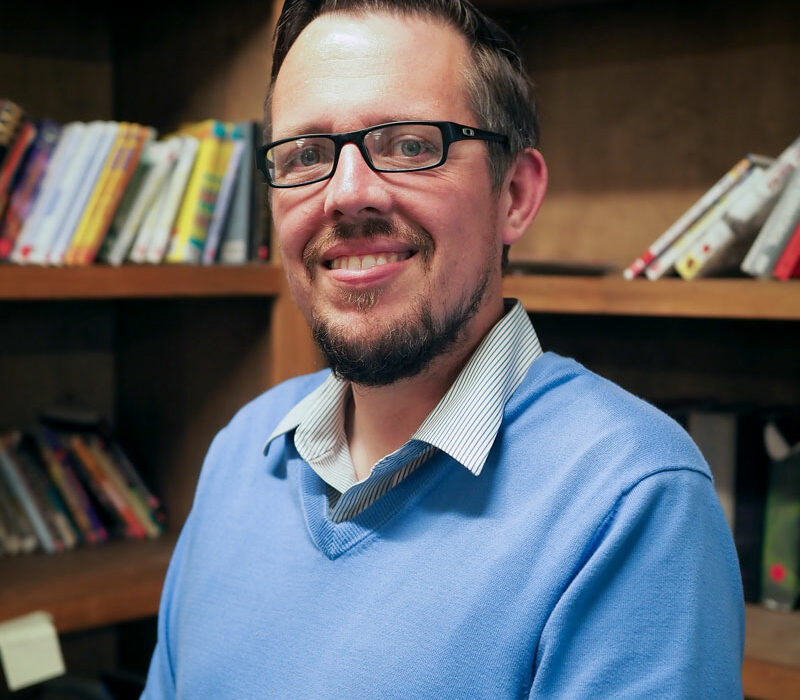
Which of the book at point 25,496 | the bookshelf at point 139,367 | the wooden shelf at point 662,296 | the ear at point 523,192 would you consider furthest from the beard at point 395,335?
the book at point 25,496

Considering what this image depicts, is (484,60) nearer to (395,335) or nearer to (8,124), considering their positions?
(395,335)

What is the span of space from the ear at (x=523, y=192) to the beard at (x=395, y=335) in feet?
0.33

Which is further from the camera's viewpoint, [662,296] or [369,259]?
[662,296]

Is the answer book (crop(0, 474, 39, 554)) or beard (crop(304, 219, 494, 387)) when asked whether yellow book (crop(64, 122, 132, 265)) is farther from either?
beard (crop(304, 219, 494, 387))

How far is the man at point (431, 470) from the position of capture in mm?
753

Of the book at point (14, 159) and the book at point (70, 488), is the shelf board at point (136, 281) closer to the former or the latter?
the book at point (14, 159)

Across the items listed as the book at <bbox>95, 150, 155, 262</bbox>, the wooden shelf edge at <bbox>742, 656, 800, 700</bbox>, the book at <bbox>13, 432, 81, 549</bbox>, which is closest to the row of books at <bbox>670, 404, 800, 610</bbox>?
the wooden shelf edge at <bbox>742, 656, 800, 700</bbox>

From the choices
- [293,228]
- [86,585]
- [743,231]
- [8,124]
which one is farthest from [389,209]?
[86,585]

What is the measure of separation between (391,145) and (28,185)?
0.79 metres

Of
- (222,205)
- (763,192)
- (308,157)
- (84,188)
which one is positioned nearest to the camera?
(308,157)

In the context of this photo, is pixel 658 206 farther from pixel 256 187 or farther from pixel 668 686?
pixel 668 686

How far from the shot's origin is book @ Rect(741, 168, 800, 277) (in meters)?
1.30

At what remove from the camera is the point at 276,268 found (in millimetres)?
1574

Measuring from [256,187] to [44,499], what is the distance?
0.71m
